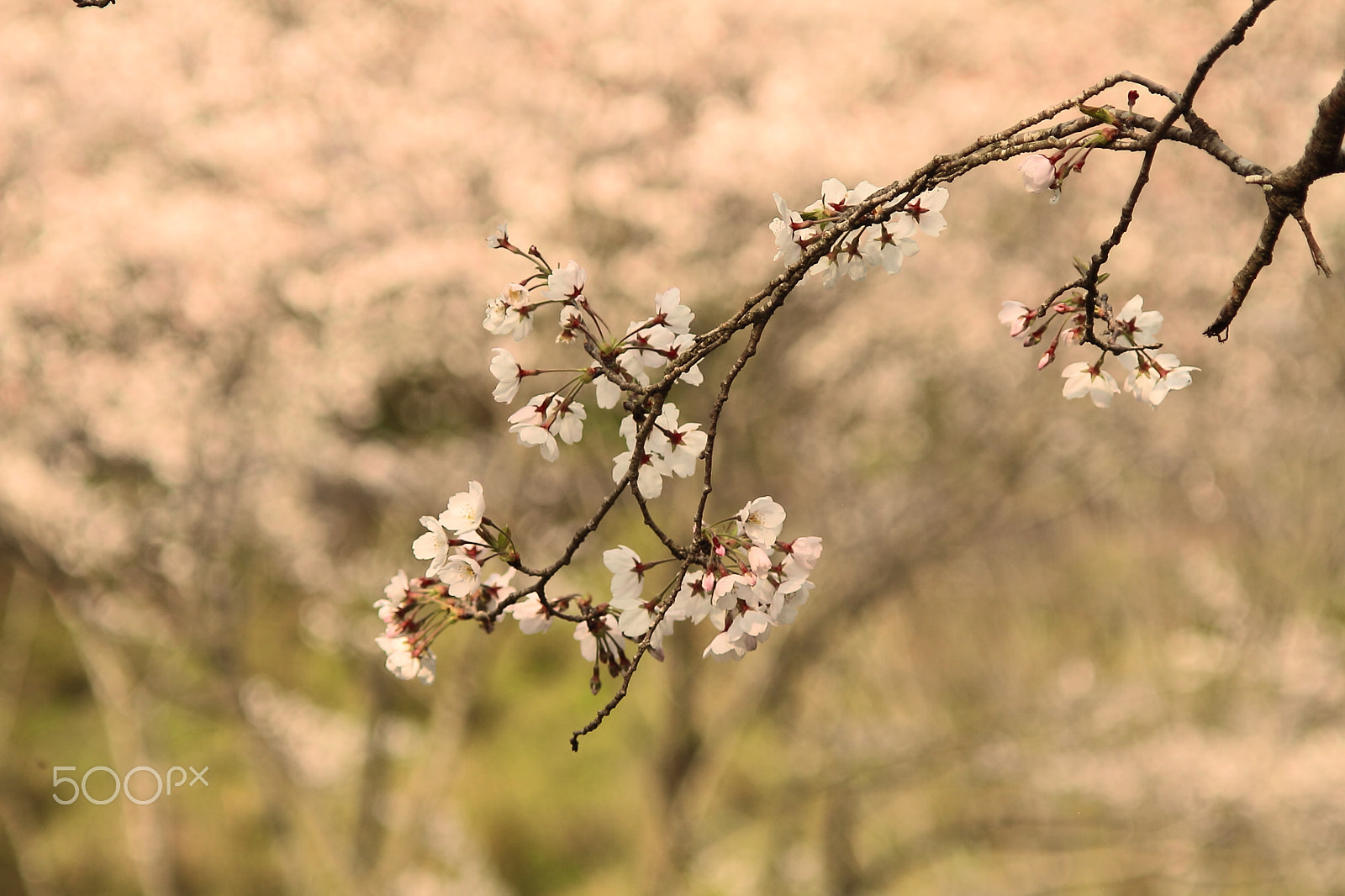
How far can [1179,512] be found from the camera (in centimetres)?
877

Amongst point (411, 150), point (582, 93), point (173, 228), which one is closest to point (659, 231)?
point (582, 93)

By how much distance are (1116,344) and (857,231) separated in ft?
1.32

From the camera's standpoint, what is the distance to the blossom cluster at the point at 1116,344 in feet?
4.17

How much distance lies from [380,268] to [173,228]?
1.34 metres

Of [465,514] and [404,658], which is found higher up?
[465,514]

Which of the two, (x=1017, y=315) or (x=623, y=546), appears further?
(x=1017, y=315)

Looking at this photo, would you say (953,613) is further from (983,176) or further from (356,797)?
(356,797)

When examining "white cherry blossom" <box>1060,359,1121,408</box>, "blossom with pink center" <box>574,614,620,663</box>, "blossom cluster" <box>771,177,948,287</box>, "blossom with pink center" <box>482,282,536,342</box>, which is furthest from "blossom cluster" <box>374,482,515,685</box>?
"white cherry blossom" <box>1060,359,1121,408</box>

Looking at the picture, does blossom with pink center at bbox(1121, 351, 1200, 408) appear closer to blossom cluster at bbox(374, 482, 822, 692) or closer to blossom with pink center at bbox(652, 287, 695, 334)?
blossom cluster at bbox(374, 482, 822, 692)

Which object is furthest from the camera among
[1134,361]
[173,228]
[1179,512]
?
[1179,512]

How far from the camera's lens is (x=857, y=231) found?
1.39 m

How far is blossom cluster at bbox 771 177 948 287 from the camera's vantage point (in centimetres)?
129

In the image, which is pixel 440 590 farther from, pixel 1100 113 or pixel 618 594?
pixel 1100 113

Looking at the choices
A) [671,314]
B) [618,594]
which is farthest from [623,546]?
[671,314]
